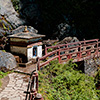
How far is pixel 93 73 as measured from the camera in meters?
12.0

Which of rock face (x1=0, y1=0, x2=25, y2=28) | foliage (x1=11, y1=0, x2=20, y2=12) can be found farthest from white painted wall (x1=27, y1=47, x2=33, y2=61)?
foliage (x1=11, y1=0, x2=20, y2=12)

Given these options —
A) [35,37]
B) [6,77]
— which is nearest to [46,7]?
[35,37]

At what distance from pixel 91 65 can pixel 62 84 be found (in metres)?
4.35

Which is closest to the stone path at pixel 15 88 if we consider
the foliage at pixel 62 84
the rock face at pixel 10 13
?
the foliage at pixel 62 84

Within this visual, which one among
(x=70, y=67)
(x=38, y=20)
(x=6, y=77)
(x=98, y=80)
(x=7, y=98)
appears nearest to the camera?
(x=7, y=98)

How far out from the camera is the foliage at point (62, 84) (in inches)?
292

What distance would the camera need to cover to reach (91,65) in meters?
11.9

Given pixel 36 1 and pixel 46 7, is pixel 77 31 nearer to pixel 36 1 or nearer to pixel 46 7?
pixel 46 7

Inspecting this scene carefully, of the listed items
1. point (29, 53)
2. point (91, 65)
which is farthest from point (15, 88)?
point (91, 65)

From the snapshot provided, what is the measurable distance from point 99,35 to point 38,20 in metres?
7.87

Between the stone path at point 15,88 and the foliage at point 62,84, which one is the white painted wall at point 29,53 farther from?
the stone path at point 15,88

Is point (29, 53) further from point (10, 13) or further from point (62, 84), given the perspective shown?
point (10, 13)

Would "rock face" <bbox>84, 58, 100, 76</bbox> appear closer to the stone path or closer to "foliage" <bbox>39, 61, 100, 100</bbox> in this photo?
"foliage" <bbox>39, 61, 100, 100</bbox>

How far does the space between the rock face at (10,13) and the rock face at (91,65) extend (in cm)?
812
